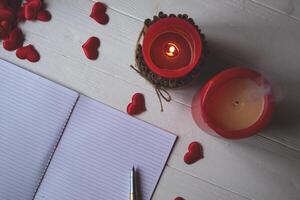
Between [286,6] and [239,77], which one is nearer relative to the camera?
[239,77]

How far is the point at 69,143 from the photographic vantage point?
2.18ft

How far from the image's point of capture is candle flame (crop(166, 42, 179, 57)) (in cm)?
62

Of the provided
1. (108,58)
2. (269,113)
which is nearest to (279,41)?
(269,113)

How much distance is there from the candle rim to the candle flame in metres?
0.08

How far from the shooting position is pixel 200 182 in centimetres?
67

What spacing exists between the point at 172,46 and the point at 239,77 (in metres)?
0.11

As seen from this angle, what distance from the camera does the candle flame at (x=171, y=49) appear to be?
0.62 meters

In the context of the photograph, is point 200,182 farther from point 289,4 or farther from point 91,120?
point 289,4

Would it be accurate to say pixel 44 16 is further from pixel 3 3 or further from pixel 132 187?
pixel 132 187

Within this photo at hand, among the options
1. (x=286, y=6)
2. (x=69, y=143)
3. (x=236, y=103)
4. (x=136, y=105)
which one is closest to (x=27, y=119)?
(x=69, y=143)

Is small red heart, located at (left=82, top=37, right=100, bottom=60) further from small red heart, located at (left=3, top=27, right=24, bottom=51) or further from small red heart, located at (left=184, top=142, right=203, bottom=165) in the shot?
small red heart, located at (left=184, top=142, right=203, bottom=165)

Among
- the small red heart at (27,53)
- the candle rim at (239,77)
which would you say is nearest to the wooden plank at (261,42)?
the candle rim at (239,77)

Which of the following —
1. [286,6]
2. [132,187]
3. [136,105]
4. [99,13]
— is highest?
[286,6]

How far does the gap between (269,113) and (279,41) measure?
177 millimetres
